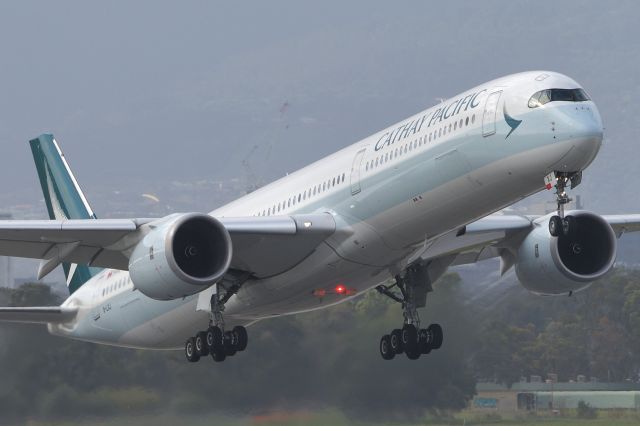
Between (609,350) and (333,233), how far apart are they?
22.7 m

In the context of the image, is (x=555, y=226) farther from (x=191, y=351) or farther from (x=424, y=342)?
(x=191, y=351)

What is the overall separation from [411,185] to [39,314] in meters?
12.8

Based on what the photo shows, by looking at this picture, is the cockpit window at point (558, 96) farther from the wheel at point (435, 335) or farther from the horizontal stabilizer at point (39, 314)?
the horizontal stabilizer at point (39, 314)

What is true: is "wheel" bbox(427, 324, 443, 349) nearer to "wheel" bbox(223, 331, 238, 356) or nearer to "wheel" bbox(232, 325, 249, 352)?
"wheel" bbox(232, 325, 249, 352)

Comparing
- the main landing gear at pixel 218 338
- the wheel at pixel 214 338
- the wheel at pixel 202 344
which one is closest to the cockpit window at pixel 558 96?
the main landing gear at pixel 218 338

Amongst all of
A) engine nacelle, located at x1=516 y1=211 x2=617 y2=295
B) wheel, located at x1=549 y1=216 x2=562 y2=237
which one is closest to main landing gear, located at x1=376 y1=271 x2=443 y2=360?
engine nacelle, located at x1=516 y1=211 x2=617 y2=295

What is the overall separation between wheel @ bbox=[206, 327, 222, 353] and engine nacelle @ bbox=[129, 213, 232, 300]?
2555 millimetres

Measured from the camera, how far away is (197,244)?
2888cm

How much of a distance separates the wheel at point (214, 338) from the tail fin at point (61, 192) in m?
7.78

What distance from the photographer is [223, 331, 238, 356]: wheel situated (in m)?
31.0

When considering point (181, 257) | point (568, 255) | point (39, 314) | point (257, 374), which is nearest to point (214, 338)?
point (181, 257)

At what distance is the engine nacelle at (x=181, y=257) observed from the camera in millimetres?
27812

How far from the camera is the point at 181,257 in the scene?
28.8m

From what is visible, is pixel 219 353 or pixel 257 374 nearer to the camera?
→ pixel 219 353
